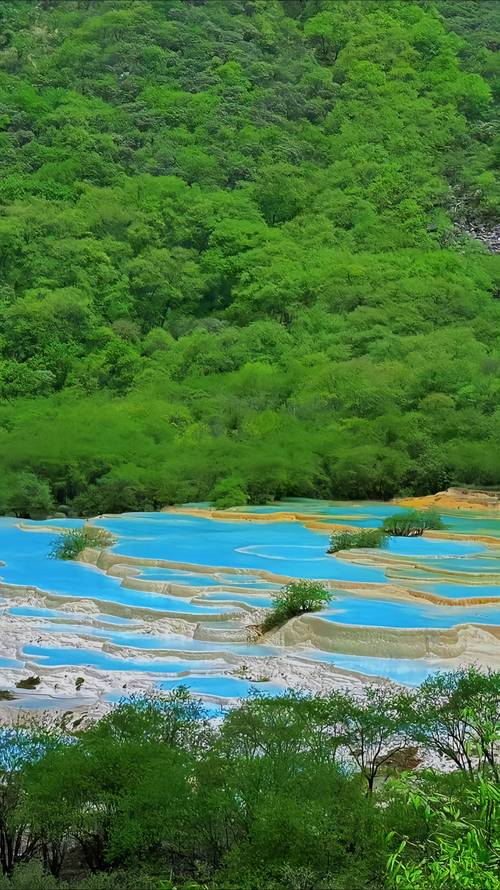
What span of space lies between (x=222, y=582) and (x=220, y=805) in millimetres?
10249

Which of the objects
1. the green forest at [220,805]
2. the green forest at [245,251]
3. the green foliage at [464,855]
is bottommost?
the green forest at [245,251]

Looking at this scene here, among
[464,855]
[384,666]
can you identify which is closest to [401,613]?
[384,666]

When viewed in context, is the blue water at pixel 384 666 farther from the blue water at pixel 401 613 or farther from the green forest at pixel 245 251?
the green forest at pixel 245 251

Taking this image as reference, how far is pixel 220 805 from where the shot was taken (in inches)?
259

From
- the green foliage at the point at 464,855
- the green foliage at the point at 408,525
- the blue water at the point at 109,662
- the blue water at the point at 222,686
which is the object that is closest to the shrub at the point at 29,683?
the blue water at the point at 109,662

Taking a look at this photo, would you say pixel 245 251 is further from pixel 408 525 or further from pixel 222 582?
pixel 222 582

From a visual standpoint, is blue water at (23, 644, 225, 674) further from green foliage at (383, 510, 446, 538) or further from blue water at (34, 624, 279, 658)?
green foliage at (383, 510, 446, 538)

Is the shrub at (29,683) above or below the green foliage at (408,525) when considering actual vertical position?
above

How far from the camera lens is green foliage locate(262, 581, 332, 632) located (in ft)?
46.2

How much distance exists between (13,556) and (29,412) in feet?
51.2

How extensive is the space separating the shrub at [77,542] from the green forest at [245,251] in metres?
5.99

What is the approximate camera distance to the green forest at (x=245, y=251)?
29422mm

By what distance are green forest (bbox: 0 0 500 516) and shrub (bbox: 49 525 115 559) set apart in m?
5.99

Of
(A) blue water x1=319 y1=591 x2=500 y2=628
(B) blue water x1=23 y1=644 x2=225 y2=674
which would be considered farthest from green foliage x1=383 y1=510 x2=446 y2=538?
(B) blue water x1=23 y1=644 x2=225 y2=674
